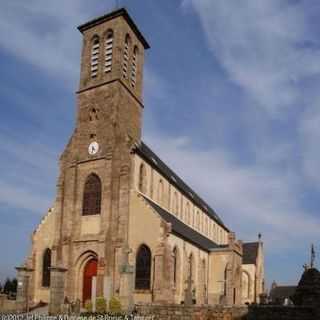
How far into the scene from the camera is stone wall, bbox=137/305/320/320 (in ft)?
52.2

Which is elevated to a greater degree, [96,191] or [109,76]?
[109,76]

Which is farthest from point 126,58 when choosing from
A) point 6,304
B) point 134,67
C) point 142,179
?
point 6,304

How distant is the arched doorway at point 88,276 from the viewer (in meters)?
31.2

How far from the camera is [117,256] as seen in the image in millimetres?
29969

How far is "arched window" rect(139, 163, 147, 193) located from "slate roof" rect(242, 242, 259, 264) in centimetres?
3294

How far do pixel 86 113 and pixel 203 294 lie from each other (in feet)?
59.6

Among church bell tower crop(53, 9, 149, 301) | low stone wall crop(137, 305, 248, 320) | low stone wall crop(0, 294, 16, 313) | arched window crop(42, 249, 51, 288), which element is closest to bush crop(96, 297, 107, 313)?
low stone wall crop(137, 305, 248, 320)

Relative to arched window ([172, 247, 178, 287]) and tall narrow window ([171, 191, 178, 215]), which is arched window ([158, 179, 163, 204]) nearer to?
tall narrow window ([171, 191, 178, 215])

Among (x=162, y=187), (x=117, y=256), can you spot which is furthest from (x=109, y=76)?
(x=117, y=256)

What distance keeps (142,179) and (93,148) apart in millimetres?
4309

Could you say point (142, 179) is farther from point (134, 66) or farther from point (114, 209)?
point (134, 66)

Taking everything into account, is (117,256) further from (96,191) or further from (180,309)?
(180,309)

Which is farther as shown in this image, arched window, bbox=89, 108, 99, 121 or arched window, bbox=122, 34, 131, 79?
arched window, bbox=122, 34, 131, 79

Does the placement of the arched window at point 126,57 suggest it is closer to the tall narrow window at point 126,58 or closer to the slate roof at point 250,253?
the tall narrow window at point 126,58
